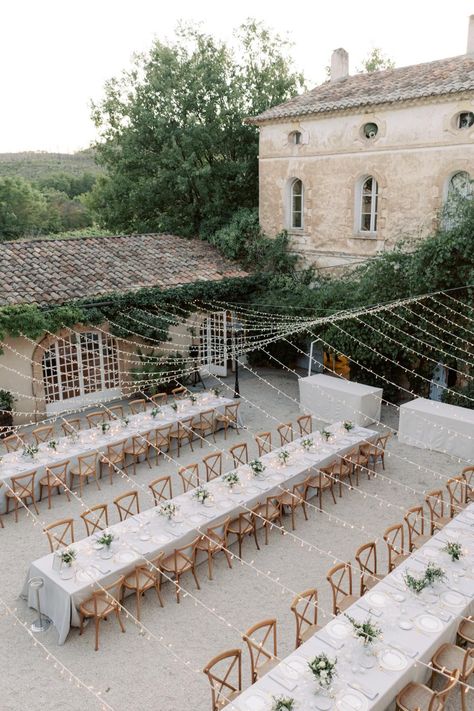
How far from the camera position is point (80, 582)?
7266 mm

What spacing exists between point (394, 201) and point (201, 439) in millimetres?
8480

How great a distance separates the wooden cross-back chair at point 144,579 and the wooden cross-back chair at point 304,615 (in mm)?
1930

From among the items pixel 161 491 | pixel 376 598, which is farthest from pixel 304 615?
pixel 161 491

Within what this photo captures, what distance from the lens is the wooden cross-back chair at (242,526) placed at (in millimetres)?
8922

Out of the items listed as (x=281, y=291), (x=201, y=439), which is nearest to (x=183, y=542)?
(x=201, y=439)

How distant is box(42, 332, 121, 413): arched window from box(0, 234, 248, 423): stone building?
0.03 m

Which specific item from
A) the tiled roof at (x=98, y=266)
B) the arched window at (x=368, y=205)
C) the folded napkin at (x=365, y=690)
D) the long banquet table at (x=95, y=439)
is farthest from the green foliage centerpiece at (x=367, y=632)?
the arched window at (x=368, y=205)

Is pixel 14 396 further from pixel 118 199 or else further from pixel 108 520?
pixel 118 199

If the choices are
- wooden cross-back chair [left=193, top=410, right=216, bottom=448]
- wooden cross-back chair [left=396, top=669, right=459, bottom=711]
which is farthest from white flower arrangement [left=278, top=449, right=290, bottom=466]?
wooden cross-back chair [left=396, top=669, right=459, bottom=711]

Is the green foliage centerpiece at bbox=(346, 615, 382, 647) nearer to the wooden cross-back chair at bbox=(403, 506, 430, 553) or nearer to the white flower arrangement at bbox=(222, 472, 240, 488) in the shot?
the wooden cross-back chair at bbox=(403, 506, 430, 553)

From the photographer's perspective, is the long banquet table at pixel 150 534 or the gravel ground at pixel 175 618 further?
the long banquet table at pixel 150 534

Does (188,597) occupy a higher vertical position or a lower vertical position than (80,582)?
lower

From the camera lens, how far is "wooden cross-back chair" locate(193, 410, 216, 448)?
13.4m

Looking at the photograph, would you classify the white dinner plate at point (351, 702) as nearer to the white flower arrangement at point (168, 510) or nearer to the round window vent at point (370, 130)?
the white flower arrangement at point (168, 510)
